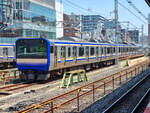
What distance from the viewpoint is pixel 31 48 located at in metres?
16.2

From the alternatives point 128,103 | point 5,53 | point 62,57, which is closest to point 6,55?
point 5,53

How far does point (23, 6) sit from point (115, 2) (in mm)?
31588

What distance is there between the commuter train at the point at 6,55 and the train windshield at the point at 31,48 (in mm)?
12455

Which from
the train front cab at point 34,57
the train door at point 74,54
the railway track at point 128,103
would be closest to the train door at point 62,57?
the train front cab at point 34,57

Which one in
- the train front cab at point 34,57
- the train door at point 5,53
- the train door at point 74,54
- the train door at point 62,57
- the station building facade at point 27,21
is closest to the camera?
→ the train front cab at point 34,57

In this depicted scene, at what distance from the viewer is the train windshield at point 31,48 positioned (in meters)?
15.9

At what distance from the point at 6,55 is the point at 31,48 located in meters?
14.0

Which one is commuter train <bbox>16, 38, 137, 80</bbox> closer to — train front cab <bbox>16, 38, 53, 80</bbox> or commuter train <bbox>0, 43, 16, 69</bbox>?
train front cab <bbox>16, 38, 53, 80</bbox>

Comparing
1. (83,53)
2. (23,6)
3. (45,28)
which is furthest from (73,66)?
(45,28)

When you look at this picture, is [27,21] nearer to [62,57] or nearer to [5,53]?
[5,53]

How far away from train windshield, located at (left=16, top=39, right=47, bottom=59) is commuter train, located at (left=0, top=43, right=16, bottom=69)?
40.9 ft

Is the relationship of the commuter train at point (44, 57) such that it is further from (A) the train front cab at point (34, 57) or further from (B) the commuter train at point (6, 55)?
(B) the commuter train at point (6, 55)

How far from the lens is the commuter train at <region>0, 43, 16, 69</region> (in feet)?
93.9

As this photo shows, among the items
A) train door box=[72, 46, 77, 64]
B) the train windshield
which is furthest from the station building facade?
the train windshield
